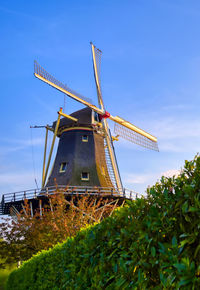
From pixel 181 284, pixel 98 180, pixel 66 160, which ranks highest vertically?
pixel 66 160

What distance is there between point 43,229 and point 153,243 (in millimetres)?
15755

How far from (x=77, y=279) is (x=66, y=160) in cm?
2316

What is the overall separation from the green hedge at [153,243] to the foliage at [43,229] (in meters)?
11.4

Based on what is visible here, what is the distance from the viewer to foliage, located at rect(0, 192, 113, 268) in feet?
53.4

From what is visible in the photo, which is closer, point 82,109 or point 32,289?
point 32,289

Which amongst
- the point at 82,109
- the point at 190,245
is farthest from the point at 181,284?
the point at 82,109

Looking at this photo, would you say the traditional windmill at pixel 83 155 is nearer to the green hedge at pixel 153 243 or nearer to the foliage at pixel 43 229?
the foliage at pixel 43 229

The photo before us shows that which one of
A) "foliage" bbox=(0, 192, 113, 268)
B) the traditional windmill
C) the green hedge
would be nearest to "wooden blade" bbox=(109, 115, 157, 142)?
the traditional windmill

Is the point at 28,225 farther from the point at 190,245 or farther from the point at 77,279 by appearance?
the point at 190,245

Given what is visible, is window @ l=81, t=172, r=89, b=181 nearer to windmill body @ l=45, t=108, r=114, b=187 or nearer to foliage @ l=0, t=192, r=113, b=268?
windmill body @ l=45, t=108, r=114, b=187

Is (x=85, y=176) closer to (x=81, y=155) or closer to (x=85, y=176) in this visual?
(x=85, y=176)

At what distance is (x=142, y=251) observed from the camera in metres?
3.01

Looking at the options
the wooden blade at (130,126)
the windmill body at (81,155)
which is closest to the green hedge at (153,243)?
the windmill body at (81,155)

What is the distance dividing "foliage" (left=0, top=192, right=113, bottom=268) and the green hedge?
1141cm
